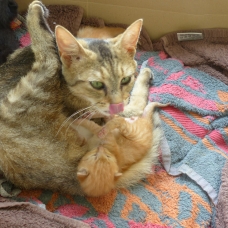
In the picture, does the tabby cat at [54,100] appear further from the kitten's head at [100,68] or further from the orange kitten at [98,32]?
the orange kitten at [98,32]

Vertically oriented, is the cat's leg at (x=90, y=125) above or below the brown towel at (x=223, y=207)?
above

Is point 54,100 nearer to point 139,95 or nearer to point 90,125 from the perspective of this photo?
point 90,125

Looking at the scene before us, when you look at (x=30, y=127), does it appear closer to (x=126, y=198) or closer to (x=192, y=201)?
(x=126, y=198)

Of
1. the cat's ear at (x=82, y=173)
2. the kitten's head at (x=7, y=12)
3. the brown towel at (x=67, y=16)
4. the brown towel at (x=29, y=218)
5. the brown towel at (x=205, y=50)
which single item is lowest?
the brown towel at (x=29, y=218)

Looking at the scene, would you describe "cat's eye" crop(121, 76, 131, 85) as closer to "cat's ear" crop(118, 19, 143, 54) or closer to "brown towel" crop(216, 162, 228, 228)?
"cat's ear" crop(118, 19, 143, 54)

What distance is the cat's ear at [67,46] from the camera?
A: 4.21ft

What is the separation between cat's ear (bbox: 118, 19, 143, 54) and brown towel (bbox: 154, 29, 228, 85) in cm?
70

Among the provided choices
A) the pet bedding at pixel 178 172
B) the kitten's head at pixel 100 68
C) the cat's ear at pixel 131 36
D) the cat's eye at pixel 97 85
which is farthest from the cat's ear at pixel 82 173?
the cat's ear at pixel 131 36

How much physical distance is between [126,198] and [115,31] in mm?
1087

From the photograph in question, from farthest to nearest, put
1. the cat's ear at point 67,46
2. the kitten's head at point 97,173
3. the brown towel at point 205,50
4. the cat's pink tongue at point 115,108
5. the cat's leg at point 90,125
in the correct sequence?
the brown towel at point 205,50, the cat's leg at point 90,125, the kitten's head at point 97,173, the cat's pink tongue at point 115,108, the cat's ear at point 67,46

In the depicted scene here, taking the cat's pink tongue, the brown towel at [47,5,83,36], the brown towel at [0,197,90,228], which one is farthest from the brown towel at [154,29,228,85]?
the brown towel at [0,197,90,228]

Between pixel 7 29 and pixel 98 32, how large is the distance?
0.53m

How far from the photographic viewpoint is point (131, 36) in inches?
55.8

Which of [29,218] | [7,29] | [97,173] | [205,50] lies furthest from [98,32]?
[29,218]
